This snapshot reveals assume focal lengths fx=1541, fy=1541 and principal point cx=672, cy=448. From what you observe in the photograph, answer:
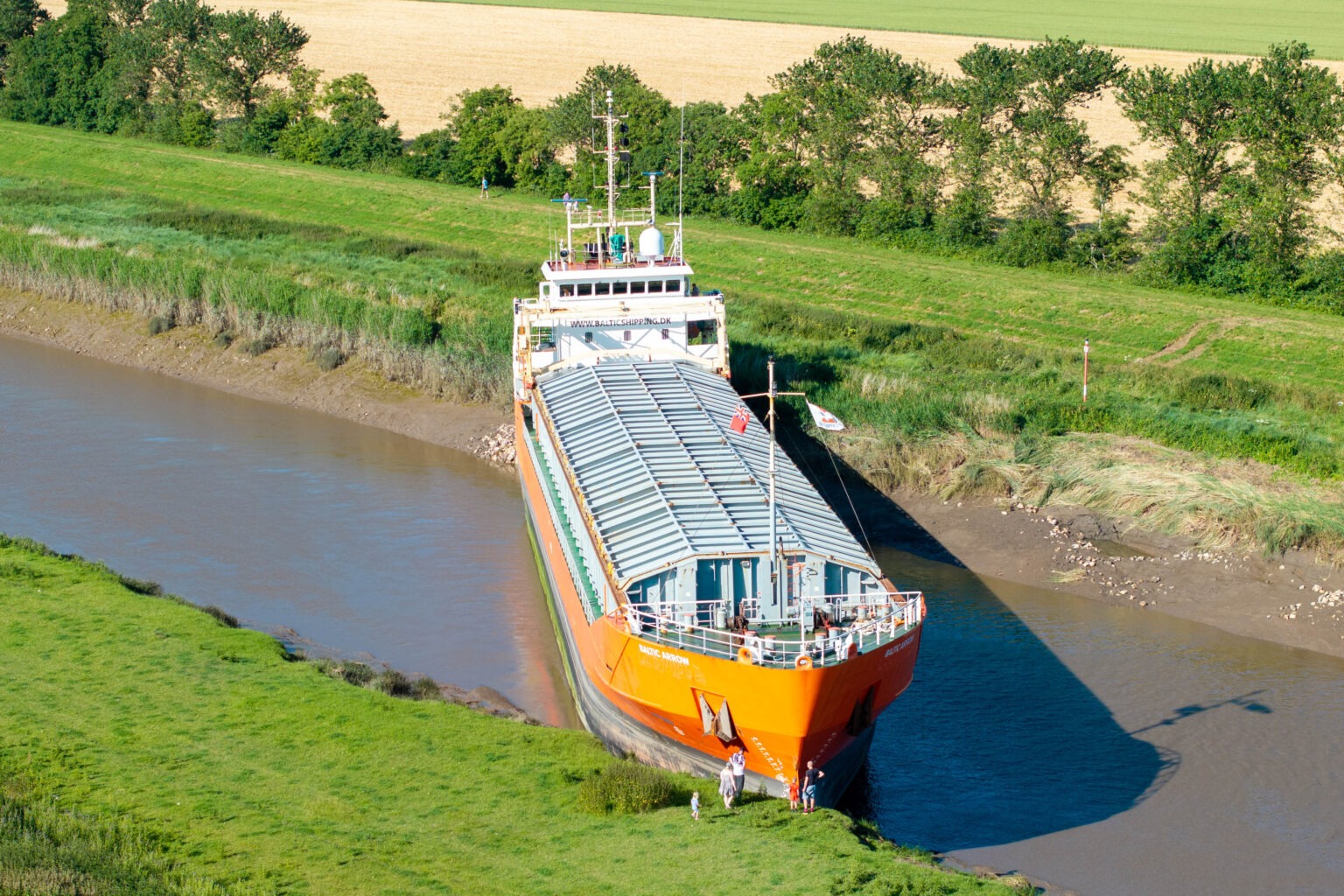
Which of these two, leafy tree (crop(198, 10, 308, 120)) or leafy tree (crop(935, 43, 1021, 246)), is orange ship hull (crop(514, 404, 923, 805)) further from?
leafy tree (crop(198, 10, 308, 120))

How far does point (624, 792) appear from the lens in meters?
23.9

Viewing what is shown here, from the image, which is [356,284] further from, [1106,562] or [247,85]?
[247,85]

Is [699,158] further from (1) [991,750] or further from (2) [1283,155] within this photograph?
(1) [991,750]

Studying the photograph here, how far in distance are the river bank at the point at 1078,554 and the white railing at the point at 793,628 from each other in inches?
445

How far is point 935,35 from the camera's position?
378 feet

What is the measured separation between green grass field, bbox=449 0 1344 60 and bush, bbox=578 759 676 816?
9342cm

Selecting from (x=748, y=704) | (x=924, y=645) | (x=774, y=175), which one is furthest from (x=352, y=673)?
(x=774, y=175)

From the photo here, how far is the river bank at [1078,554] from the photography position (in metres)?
33.9

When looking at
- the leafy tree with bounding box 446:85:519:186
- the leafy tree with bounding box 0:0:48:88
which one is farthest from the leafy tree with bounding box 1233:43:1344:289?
the leafy tree with bounding box 0:0:48:88

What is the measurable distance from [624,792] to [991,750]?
7.72 metres

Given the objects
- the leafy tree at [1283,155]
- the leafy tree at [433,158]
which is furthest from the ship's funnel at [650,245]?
the leafy tree at [433,158]

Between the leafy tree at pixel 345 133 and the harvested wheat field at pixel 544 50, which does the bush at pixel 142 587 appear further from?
the harvested wheat field at pixel 544 50

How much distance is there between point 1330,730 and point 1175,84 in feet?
125

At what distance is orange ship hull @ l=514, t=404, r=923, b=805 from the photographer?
2347 centimetres
